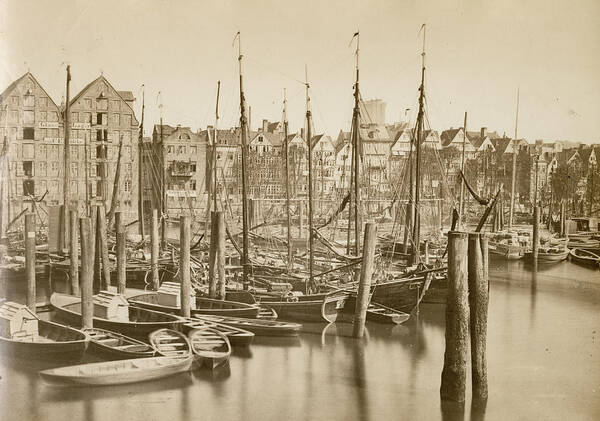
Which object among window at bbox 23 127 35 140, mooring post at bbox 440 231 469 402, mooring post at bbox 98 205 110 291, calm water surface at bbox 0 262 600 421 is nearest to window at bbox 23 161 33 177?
window at bbox 23 127 35 140

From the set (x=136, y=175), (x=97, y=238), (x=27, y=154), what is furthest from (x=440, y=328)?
(x=136, y=175)

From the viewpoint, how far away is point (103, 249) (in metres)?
19.9

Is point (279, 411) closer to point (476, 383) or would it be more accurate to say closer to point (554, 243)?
point (476, 383)

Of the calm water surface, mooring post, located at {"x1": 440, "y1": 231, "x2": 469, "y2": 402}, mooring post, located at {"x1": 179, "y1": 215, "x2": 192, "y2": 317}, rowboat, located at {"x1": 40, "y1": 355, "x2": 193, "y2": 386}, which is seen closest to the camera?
mooring post, located at {"x1": 440, "y1": 231, "x2": 469, "y2": 402}

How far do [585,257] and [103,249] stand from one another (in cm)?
2170

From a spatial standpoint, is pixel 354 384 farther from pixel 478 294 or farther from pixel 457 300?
pixel 478 294

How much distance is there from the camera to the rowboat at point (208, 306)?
16.6 metres

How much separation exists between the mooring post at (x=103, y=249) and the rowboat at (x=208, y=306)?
2.76 m

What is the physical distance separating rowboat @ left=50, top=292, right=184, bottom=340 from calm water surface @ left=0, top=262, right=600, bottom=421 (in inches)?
79.1

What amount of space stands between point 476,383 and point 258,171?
3257cm

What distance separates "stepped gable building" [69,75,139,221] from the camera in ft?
57.2

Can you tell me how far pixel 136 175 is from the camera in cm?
2652

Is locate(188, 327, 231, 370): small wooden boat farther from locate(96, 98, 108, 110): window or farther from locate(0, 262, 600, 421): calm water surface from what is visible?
locate(96, 98, 108, 110): window

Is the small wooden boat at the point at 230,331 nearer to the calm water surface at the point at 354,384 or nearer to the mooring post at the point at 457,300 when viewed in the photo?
the calm water surface at the point at 354,384
